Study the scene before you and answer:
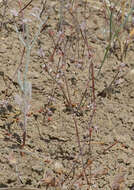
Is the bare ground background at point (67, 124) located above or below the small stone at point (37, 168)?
above

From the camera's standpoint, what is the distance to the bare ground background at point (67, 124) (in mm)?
1509

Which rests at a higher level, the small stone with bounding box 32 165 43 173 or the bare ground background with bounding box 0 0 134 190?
the bare ground background with bounding box 0 0 134 190

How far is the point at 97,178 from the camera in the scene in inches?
60.8

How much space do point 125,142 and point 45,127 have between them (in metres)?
0.36

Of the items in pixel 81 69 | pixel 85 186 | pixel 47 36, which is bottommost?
pixel 85 186

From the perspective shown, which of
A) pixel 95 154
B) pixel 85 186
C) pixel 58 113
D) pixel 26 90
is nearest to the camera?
pixel 26 90

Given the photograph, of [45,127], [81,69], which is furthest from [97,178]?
[81,69]

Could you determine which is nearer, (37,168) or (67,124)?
(37,168)

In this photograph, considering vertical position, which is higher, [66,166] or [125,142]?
[125,142]

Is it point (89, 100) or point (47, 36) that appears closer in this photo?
point (89, 100)

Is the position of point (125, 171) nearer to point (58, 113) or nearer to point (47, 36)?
point (58, 113)

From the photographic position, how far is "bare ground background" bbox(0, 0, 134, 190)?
4.95 feet

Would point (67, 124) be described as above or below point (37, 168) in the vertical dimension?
above

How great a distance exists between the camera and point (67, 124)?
5.60 ft
